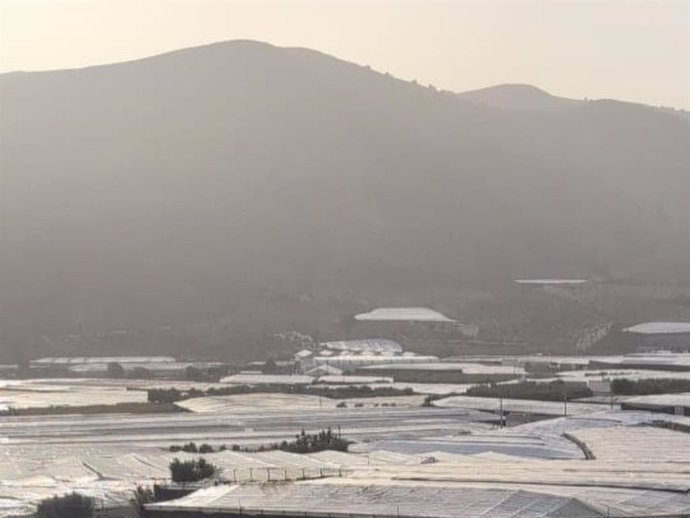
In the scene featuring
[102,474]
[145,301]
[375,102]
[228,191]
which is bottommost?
[102,474]

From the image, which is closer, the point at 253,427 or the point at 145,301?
the point at 253,427

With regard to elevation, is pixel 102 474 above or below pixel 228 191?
below

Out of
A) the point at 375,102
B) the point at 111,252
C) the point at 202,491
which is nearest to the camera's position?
the point at 202,491

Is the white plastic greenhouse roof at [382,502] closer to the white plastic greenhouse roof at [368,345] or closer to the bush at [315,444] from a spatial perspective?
the bush at [315,444]

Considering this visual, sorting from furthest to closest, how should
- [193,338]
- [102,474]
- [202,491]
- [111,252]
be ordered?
[111,252] < [193,338] < [102,474] < [202,491]

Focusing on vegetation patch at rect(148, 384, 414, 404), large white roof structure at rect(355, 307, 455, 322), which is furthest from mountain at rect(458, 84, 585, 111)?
vegetation patch at rect(148, 384, 414, 404)

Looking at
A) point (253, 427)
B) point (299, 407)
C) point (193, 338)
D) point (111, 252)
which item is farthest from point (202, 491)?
point (111, 252)

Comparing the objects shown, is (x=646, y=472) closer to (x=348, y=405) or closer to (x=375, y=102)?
(x=348, y=405)
